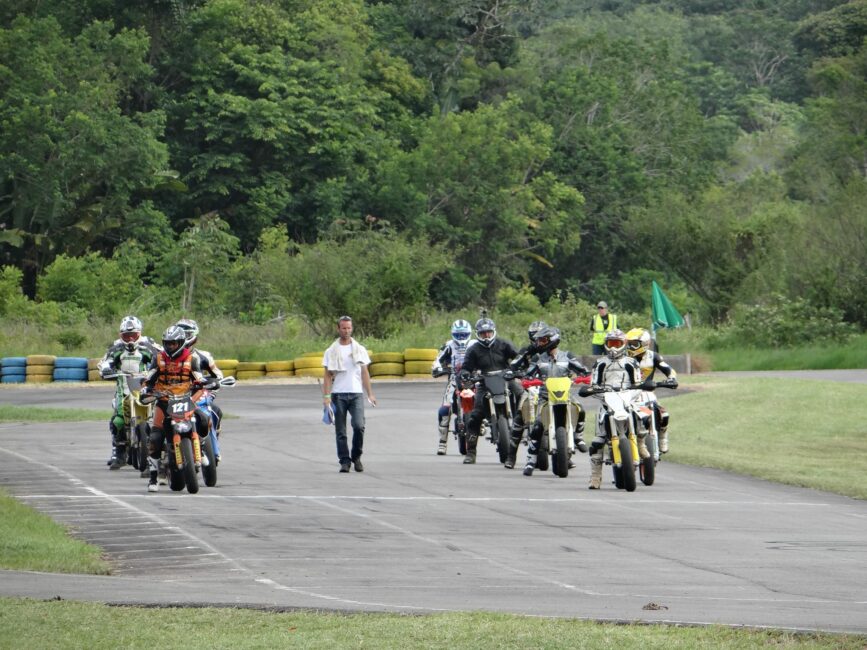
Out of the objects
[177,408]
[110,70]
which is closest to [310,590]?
[177,408]

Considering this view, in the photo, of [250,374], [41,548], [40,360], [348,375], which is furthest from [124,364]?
[40,360]

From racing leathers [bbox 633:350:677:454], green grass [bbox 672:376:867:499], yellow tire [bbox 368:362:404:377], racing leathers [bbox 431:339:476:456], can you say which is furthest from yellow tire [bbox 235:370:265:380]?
racing leathers [bbox 633:350:677:454]

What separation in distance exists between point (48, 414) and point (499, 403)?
14.9 m

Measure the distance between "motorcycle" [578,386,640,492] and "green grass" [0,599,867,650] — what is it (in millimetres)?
10155

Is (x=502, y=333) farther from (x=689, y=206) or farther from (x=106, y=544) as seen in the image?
(x=106, y=544)

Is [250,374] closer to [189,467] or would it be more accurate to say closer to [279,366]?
[279,366]

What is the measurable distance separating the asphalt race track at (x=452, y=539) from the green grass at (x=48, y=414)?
8024 millimetres

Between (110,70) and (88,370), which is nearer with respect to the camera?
(88,370)

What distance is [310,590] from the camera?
44.9 feet

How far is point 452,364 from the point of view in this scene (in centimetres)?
2792

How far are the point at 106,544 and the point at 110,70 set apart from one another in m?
56.4

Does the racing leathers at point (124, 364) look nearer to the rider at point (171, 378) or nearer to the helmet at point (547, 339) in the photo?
the rider at point (171, 378)

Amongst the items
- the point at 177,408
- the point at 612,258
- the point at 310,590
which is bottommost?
the point at 310,590

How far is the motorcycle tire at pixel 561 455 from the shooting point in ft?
77.8
